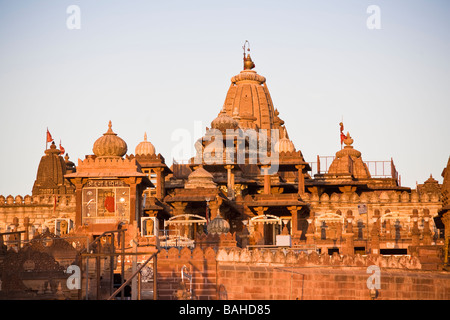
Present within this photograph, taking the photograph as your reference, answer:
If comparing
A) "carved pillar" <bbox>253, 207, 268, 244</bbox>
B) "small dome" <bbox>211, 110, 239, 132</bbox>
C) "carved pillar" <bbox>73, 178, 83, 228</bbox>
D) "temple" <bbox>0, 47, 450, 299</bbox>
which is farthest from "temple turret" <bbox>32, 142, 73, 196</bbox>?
"carved pillar" <bbox>73, 178, 83, 228</bbox>

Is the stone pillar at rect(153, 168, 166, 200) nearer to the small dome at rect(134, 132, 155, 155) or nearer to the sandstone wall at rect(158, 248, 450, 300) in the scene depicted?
the small dome at rect(134, 132, 155, 155)

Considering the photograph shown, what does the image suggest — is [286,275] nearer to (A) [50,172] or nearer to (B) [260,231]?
(B) [260,231]

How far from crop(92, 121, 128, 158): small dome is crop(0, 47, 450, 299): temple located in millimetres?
58

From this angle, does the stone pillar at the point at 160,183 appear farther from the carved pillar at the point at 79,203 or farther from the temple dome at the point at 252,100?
the temple dome at the point at 252,100

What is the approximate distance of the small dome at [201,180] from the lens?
5791 cm

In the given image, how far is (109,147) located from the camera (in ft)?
166

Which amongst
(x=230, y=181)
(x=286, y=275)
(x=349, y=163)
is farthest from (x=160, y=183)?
(x=286, y=275)

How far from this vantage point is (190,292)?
3766 centimetres

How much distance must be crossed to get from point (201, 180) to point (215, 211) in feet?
14.7

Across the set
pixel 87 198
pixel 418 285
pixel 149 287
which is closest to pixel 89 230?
pixel 87 198

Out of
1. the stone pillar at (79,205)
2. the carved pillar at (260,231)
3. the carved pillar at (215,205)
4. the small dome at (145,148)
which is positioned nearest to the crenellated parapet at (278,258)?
the carved pillar at (260,231)

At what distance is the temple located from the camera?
127 feet

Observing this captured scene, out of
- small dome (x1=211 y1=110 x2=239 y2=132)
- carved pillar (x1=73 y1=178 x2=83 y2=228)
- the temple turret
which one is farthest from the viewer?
the temple turret
